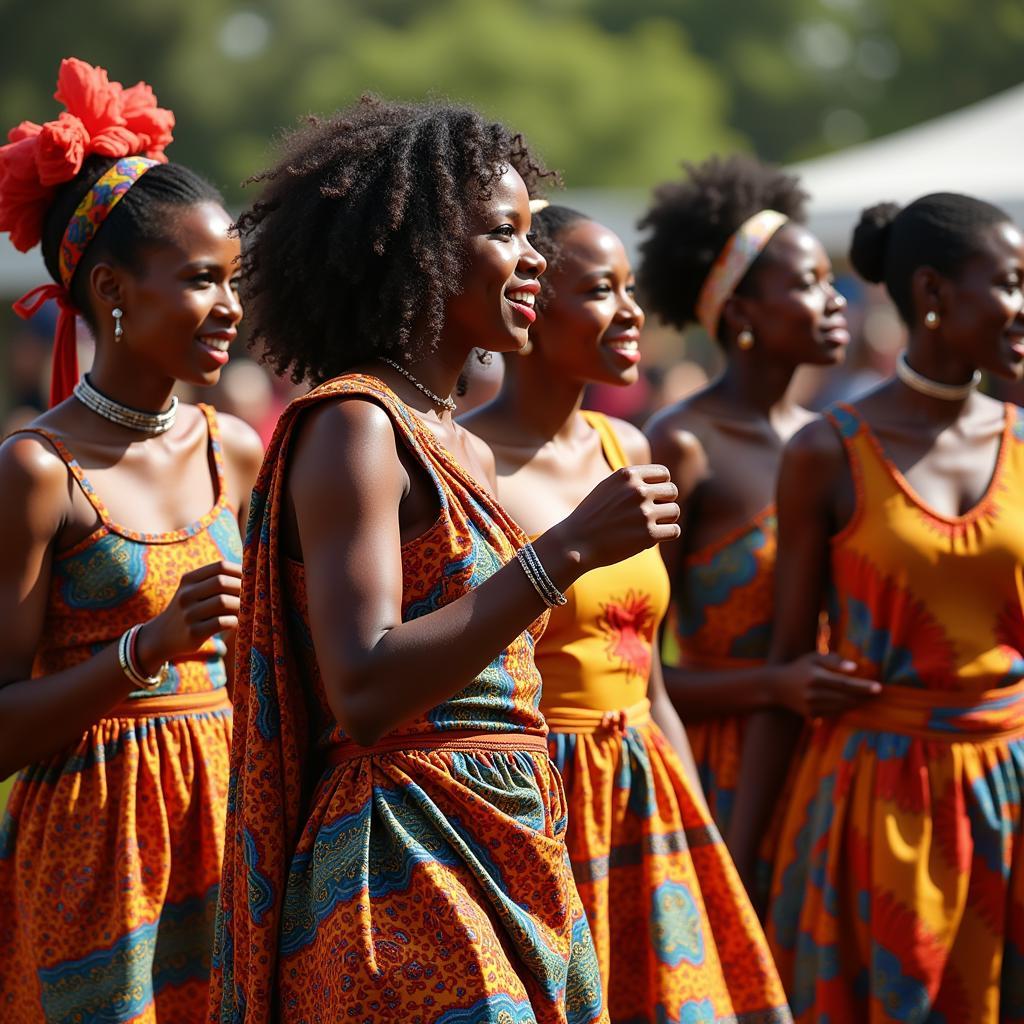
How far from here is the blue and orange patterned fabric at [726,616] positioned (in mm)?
5176

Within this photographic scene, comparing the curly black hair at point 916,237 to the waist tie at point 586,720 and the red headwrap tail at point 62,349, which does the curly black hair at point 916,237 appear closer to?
the waist tie at point 586,720

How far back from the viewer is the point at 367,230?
3117 millimetres

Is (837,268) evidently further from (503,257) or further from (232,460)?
(503,257)

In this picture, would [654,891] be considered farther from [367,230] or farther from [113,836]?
[367,230]

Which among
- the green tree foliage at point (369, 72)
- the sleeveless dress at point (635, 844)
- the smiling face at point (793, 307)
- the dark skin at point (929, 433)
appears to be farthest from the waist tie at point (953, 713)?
the green tree foliage at point (369, 72)

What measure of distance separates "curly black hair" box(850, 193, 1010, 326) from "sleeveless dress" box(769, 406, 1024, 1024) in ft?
1.82

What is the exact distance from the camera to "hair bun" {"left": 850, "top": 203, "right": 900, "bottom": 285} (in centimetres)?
518

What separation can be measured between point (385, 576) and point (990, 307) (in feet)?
8.44

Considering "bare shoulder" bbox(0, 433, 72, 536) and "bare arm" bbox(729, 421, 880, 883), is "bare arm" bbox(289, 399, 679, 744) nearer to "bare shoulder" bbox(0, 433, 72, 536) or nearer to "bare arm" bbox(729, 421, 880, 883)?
"bare shoulder" bbox(0, 433, 72, 536)

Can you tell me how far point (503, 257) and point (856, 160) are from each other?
10.6m

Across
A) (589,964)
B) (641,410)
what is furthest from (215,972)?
(641,410)

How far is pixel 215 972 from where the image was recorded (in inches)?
123

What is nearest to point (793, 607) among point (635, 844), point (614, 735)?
point (614, 735)

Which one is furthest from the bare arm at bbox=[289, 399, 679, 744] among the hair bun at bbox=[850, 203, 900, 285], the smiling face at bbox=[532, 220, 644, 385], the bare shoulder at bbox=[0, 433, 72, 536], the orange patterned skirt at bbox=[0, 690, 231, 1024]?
the hair bun at bbox=[850, 203, 900, 285]
